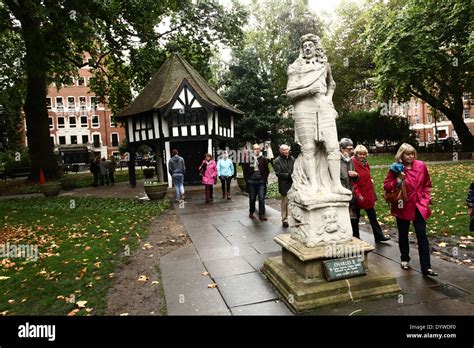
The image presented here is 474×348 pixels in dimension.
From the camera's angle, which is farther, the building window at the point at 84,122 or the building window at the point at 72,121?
the building window at the point at 84,122

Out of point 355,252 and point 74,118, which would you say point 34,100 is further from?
point 74,118

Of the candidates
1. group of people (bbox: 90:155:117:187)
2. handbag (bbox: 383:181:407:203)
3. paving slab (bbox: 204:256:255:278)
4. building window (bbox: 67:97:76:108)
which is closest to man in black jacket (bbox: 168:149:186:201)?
paving slab (bbox: 204:256:255:278)

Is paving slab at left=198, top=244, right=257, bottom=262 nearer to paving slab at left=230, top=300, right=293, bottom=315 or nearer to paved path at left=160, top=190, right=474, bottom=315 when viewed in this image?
paved path at left=160, top=190, right=474, bottom=315

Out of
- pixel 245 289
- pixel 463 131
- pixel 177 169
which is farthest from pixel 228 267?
pixel 463 131

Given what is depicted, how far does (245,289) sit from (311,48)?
3.56 metres

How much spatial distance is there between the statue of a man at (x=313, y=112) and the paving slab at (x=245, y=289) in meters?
1.56

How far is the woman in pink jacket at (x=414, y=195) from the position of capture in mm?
5059

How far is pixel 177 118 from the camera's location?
63.7 feet

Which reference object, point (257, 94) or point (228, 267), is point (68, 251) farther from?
point (257, 94)

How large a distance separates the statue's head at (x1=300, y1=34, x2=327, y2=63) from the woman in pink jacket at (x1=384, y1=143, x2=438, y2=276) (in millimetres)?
1889

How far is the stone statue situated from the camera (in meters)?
4.82

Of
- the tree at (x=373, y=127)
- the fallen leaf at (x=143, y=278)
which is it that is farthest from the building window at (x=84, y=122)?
the fallen leaf at (x=143, y=278)

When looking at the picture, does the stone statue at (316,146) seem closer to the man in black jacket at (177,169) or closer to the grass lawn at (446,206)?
the grass lawn at (446,206)

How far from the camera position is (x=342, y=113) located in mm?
39312
